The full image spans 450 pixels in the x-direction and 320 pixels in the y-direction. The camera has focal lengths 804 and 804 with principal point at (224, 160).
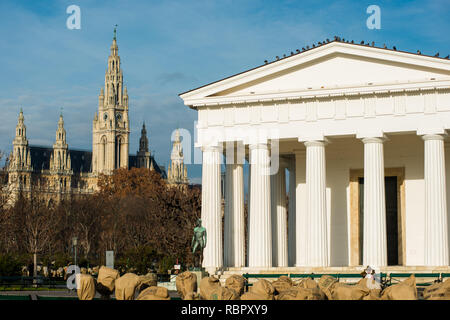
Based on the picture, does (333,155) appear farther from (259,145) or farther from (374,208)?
(374,208)

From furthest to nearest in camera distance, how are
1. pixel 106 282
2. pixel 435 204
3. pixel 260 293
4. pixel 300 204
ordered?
pixel 300 204, pixel 435 204, pixel 106 282, pixel 260 293

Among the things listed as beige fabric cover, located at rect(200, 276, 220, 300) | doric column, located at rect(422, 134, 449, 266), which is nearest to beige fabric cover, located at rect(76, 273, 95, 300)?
beige fabric cover, located at rect(200, 276, 220, 300)

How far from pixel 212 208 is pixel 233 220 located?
1675mm

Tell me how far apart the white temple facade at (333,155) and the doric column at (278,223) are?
0.07m

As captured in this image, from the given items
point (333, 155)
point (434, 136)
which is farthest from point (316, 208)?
point (434, 136)

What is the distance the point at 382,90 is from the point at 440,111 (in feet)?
10.4

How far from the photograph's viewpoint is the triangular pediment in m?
42.2

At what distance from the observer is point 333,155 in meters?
49.4

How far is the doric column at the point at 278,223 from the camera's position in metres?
48.9

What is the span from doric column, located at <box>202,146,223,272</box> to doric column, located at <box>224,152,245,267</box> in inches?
42.1

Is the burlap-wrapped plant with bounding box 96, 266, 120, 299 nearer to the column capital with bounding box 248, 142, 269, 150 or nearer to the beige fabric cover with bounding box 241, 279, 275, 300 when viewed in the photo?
the beige fabric cover with bounding box 241, 279, 275, 300

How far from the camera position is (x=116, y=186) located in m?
140
